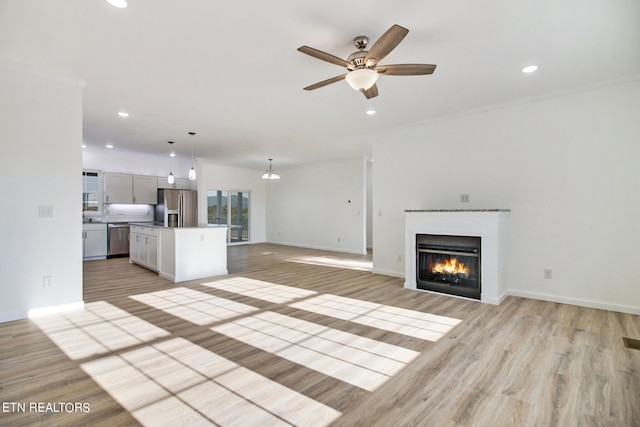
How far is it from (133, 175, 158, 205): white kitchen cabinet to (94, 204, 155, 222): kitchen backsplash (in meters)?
0.42

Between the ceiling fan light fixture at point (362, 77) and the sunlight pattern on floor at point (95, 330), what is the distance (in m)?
3.03

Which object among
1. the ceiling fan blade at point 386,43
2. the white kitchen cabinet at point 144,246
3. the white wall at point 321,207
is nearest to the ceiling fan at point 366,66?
the ceiling fan blade at point 386,43

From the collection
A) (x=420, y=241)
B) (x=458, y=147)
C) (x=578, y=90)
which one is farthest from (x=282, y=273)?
(x=578, y=90)

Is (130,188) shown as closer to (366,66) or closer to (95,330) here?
(95,330)

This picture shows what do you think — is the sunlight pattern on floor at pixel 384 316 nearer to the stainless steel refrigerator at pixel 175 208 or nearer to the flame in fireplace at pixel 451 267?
the flame in fireplace at pixel 451 267

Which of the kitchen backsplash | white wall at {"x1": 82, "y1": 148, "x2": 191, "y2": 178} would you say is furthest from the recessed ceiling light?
the kitchen backsplash

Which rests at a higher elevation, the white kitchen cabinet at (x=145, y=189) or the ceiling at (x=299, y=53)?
the ceiling at (x=299, y=53)

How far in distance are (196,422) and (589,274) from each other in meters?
4.63

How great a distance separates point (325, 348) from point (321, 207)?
7.27m

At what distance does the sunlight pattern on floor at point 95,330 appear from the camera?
2672 mm

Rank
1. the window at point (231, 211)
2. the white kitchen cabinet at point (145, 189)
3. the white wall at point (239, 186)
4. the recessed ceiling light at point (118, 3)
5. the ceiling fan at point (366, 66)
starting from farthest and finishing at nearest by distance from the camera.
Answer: the window at point (231, 211) → the white wall at point (239, 186) → the white kitchen cabinet at point (145, 189) → the ceiling fan at point (366, 66) → the recessed ceiling light at point (118, 3)

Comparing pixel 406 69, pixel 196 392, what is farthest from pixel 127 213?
pixel 406 69

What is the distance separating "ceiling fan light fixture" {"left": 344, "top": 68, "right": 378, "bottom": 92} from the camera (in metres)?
2.63

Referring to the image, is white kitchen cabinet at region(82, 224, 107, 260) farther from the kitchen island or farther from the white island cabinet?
the white island cabinet
